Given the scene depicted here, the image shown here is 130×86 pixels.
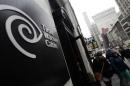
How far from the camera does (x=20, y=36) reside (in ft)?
4.41

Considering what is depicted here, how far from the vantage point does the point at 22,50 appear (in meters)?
1.30

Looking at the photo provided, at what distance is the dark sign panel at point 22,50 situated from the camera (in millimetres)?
1098

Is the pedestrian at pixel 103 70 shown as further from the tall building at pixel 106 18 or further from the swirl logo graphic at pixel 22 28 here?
the tall building at pixel 106 18

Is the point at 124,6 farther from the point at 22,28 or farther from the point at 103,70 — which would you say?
the point at 22,28

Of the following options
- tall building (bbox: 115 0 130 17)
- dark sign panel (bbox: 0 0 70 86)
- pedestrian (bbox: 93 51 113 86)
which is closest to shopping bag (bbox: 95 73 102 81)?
pedestrian (bbox: 93 51 113 86)

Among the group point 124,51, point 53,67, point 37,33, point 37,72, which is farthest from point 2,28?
point 124,51

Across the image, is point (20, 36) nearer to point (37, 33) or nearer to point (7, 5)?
point (7, 5)

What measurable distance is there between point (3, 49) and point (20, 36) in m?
0.28

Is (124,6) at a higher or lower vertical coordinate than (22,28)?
higher

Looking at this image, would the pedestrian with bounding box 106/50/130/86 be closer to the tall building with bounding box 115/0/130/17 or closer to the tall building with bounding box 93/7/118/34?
the tall building with bounding box 115/0/130/17

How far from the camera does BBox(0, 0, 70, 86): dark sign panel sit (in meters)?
1.10

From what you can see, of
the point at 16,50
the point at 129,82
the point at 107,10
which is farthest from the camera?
the point at 107,10

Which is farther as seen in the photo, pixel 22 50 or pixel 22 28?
pixel 22 28

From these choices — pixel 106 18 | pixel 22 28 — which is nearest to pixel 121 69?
pixel 22 28
